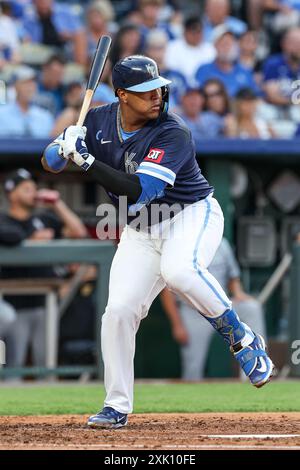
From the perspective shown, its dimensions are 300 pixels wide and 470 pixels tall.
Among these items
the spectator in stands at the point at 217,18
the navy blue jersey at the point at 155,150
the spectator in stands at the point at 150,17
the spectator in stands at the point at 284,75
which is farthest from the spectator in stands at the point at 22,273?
the navy blue jersey at the point at 155,150

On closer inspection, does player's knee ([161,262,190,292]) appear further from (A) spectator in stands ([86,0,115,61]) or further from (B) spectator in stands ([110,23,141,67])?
A: (A) spectator in stands ([86,0,115,61])

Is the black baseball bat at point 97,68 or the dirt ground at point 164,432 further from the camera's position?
the black baseball bat at point 97,68

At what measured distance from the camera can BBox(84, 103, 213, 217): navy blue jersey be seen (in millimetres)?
5297

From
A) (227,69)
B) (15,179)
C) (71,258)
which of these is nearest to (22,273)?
(71,258)

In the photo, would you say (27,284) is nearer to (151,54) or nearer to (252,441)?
(151,54)

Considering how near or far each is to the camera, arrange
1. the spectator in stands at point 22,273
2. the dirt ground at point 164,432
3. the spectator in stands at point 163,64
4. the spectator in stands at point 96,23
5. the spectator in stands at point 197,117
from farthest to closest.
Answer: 1. the spectator in stands at point 96,23
2. the spectator in stands at point 163,64
3. the spectator in stands at point 197,117
4. the spectator in stands at point 22,273
5. the dirt ground at point 164,432

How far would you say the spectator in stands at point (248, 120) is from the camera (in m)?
10.1

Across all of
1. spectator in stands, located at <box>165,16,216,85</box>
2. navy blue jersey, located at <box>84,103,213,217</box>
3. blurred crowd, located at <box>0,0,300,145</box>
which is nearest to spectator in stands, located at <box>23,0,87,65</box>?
blurred crowd, located at <box>0,0,300,145</box>

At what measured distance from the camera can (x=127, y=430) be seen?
541cm

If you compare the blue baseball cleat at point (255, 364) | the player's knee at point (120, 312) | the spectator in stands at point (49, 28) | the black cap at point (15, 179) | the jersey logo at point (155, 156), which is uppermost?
the spectator in stands at point (49, 28)

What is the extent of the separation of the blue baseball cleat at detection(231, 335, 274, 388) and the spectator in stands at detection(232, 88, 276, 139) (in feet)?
15.7

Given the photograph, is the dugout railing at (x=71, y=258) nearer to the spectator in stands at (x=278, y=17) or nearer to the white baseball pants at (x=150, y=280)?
the spectator in stands at (x=278, y=17)

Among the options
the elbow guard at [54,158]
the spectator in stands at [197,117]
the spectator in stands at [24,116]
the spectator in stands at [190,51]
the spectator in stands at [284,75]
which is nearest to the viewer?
the elbow guard at [54,158]

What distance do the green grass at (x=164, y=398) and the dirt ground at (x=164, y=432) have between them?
1.38 feet
